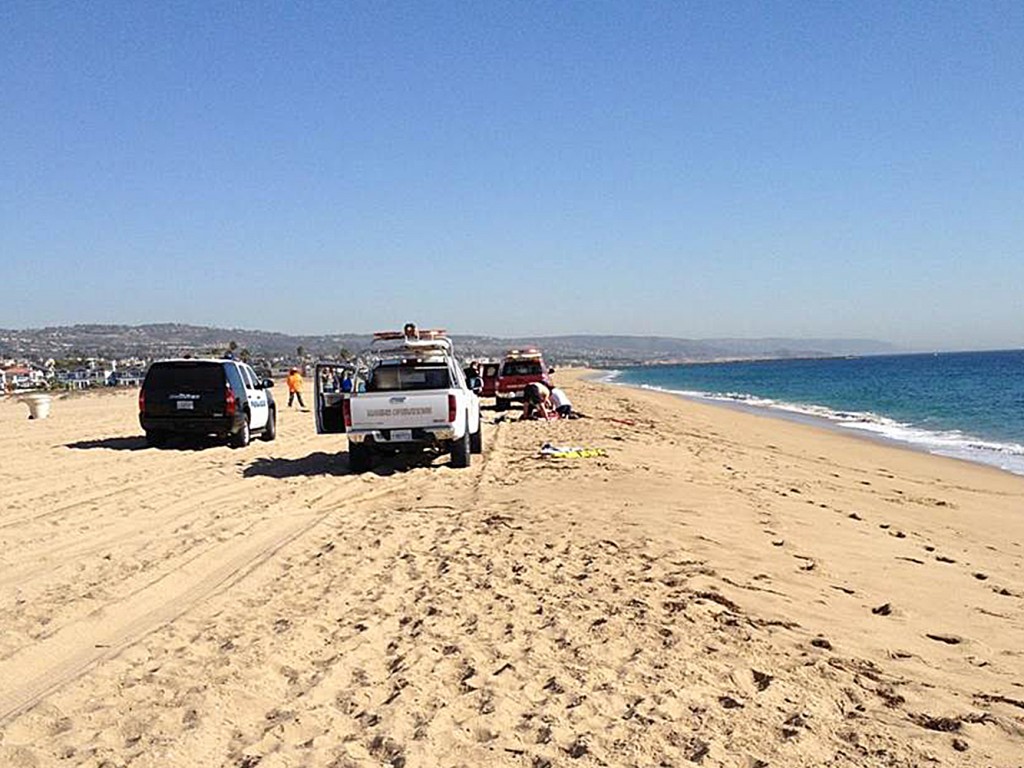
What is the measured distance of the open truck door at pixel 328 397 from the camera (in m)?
16.0

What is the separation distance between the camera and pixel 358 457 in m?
14.1

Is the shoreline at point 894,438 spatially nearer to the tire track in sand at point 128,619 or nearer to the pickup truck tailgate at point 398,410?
the pickup truck tailgate at point 398,410

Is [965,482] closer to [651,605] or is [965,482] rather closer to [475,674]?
[651,605]

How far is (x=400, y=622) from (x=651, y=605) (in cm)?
168

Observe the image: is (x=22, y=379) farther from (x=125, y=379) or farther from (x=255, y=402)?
(x=255, y=402)

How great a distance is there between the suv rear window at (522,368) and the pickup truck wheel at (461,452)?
14.4m

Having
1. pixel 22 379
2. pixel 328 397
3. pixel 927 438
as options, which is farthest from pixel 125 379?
pixel 328 397

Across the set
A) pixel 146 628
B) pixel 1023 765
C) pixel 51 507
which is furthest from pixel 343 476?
pixel 1023 765

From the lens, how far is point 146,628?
616 centimetres

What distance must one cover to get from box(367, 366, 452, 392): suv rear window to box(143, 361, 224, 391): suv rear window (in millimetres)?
3914

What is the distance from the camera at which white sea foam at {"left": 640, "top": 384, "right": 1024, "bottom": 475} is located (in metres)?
22.4

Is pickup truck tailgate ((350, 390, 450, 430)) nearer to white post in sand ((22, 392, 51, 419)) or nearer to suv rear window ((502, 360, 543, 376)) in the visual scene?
suv rear window ((502, 360, 543, 376))

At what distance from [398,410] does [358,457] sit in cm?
97

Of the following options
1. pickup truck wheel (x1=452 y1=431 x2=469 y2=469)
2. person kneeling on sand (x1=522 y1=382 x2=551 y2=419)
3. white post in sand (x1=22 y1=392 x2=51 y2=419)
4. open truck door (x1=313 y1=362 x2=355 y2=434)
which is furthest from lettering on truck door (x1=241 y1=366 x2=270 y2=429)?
white post in sand (x1=22 y1=392 x2=51 y2=419)
